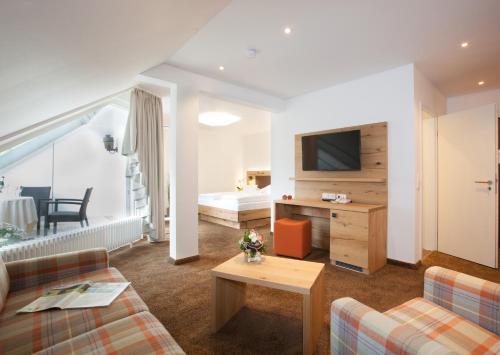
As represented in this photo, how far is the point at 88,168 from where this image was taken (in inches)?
143

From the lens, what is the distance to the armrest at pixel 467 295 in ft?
3.90

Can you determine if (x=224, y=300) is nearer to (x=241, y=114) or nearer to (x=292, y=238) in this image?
(x=292, y=238)

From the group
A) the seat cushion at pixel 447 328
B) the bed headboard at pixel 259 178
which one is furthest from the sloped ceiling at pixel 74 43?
the bed headboard at pixel 259 178

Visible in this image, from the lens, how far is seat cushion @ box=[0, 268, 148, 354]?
1.09 meters

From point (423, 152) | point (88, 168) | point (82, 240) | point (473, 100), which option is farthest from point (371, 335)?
point (473, 100)

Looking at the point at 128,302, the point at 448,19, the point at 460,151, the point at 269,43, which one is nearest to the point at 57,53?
the point at 128,302

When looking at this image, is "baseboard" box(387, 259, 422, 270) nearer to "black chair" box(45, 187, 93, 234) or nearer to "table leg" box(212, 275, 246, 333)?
"table leg" box(212, 275, 246, 333)

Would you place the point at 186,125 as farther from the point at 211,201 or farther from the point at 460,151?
the point at 460,151

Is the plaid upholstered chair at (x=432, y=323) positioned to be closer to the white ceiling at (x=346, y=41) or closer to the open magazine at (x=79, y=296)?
the open magazine at (x=79, y=296)

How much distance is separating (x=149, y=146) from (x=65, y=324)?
2.98m

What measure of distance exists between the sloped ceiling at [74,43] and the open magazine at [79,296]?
1.21 metres

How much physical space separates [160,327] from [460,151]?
4128 mm

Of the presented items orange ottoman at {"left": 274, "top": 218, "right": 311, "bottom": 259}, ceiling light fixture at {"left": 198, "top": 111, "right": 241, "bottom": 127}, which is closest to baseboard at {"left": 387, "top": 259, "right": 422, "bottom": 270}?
orange ottoman at {"left": 274, "top": 218, "right": 311, "bottom": 259}

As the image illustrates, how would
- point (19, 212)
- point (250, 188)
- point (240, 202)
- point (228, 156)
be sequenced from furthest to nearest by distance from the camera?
point (228, 156)
point (250, 188)
point (240, 202)
point (19, 212)
